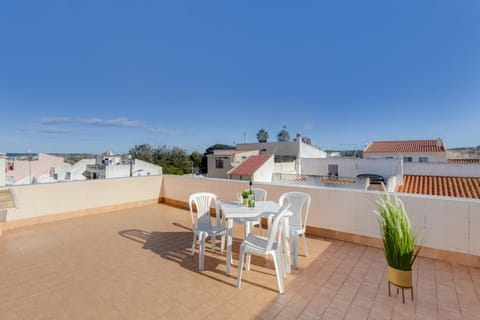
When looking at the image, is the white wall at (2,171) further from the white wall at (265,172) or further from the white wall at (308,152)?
the white wall at (308,152)

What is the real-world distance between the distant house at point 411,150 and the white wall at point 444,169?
3111mm

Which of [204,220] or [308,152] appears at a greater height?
[308,152]

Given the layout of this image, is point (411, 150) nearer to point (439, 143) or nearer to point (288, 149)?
point (439, 143)

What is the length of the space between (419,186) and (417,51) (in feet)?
23.0

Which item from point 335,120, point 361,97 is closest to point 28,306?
point 361,97

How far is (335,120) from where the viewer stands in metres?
25.0

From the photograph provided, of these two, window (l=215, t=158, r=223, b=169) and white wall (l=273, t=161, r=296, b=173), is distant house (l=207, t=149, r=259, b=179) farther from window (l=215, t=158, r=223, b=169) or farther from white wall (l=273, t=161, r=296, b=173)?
white wall (l=273, t=161, r=296, b=173)

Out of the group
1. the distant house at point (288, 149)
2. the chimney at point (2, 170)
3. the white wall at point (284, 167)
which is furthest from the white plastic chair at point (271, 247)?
the distant house at point (288, 149)

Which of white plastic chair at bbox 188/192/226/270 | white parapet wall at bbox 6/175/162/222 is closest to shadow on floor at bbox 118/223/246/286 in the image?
white plastic chair at bbox 188/192/226/270

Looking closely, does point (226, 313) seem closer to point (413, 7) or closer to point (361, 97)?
point (413, 7)

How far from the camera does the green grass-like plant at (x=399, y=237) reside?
2.00 m

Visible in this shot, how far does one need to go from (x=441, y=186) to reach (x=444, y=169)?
3332 mm

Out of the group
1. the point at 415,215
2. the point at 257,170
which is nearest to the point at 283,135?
the point at 257,170

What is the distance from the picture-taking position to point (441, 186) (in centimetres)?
1029
